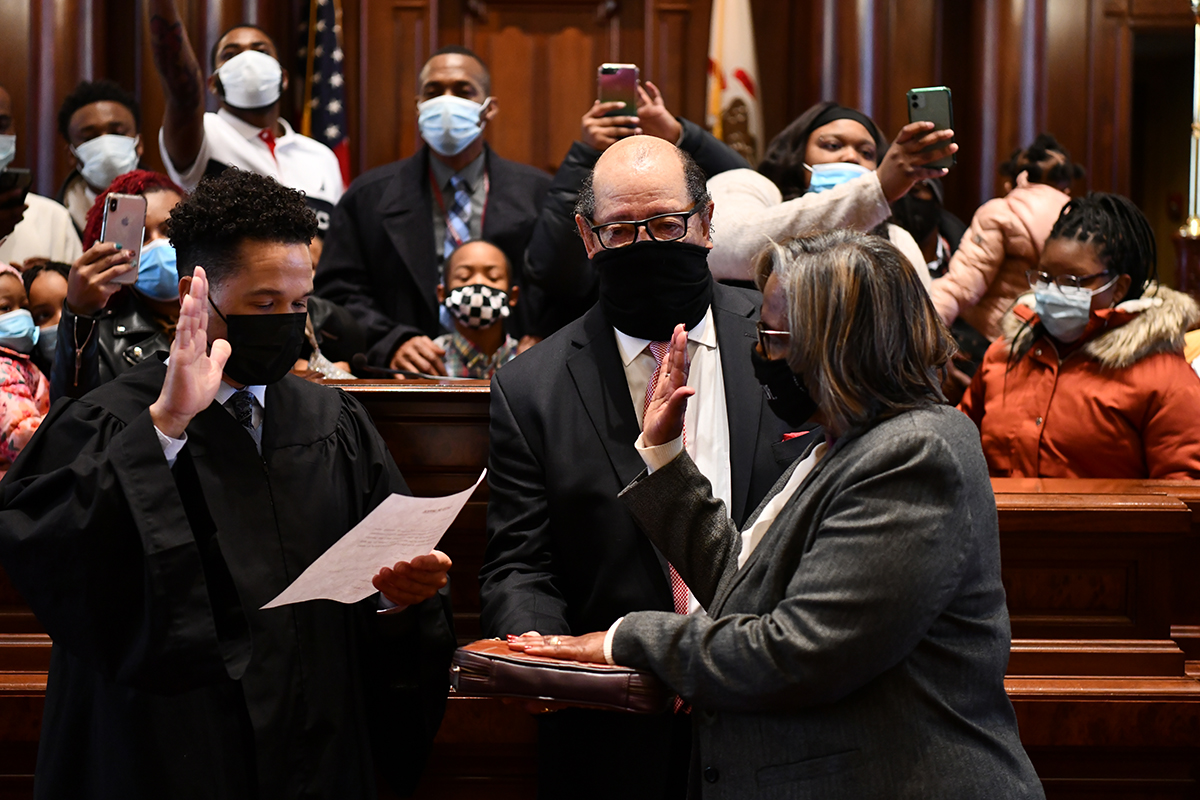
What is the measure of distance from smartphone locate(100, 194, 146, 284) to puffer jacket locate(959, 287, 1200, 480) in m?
2.43

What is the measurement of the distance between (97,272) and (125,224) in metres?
0.14

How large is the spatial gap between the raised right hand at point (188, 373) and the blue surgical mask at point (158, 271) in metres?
1.11

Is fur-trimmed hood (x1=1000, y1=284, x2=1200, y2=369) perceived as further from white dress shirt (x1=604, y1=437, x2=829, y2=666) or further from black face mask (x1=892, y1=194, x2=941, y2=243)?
white dress shirt (x1=604, y1=437, x2=829, y2=666)

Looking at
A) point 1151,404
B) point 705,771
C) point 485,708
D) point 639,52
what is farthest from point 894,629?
point 639,52

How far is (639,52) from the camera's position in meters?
6.81

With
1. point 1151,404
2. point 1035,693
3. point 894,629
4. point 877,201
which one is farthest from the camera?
point 1151,404

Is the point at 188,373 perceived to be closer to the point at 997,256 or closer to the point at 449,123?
the point at 449,123

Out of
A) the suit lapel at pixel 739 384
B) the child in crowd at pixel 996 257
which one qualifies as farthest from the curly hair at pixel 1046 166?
the suit lapel at pixel 739 384

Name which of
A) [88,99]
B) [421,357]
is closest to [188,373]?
[421,357]

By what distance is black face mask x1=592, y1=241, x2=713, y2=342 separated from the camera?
229 cm

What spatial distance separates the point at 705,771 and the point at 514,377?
0.93m

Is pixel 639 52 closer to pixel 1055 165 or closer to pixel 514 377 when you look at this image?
pixel 1055 165

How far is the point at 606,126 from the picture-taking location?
10.5ft

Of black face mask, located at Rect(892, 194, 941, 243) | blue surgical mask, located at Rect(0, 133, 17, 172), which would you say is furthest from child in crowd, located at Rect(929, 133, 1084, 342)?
blue surgical mask, located at Rect(0, 133, 17, 172)
